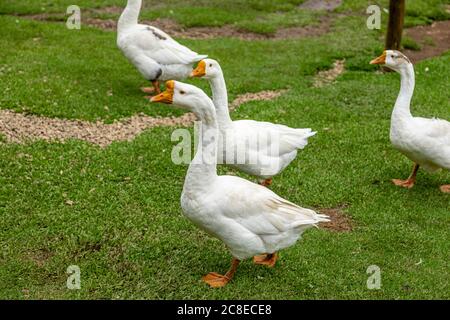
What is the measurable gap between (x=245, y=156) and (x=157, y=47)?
14.3ft

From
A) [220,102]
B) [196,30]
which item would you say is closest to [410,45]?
[196,30]

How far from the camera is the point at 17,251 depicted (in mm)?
6555

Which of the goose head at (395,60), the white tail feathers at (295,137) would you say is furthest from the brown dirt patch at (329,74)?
the white tail feathers at (295,137)

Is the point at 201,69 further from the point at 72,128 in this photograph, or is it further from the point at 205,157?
the point at 72,128

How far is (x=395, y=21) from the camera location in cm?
1340

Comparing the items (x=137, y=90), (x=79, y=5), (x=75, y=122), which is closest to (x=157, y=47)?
(x=137, y=90)

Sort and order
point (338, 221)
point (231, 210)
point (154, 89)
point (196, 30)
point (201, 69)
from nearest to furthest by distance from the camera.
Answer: point (231, 210) → point (201, 69) → point (338, 221) → point (154, 89) → point (196, 30)

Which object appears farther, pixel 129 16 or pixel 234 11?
pixel 234 11

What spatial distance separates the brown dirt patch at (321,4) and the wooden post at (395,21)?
21.0ft

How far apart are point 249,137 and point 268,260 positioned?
5.54 feet

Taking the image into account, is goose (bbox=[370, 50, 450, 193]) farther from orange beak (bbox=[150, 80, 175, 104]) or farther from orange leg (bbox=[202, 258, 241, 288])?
orange beak (bbox=[150, 80, 175, 104])

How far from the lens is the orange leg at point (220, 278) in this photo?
610 centimetres
